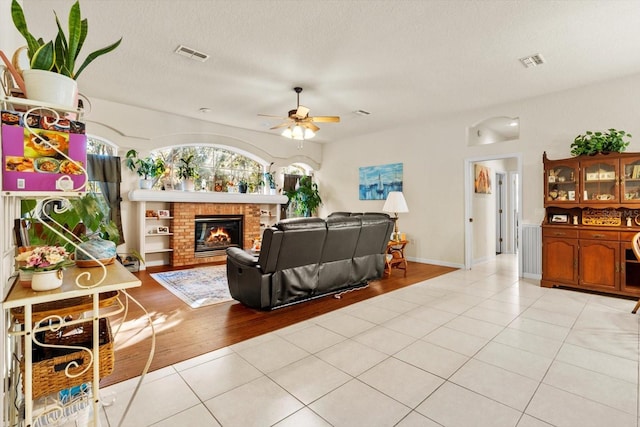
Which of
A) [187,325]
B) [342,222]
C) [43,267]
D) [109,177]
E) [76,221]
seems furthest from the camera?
[109,177]

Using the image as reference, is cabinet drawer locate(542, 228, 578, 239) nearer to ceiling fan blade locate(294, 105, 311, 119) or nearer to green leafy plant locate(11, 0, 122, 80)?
ceiling fan blade locate(294, 105, 311, 119)

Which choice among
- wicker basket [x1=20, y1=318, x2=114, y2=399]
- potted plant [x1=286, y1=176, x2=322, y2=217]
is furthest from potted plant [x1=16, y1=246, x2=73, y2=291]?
potted plant [x1=286, y1=176, x2=322, y2=217]

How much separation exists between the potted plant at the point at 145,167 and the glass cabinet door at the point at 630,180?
6890 millimetres

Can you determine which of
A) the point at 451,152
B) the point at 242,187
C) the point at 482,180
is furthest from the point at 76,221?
the point at 482,180

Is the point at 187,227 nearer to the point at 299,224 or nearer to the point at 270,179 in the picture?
the point at 270,179

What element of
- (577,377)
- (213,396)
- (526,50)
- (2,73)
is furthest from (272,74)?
(577,377)

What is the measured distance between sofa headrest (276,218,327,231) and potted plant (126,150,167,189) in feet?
11.6

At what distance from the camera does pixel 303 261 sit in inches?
144

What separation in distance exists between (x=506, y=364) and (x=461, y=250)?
389 centimetres

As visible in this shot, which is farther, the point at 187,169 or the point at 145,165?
the point at 187,169

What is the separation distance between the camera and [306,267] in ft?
12.3

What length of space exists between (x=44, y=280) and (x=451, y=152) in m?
6.19

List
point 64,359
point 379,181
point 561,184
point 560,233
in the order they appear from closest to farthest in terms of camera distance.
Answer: point 64,359 < point 560,233 < point 561,184 < point 379,181

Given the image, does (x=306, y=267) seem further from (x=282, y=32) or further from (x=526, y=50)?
(x=526, y=50)
